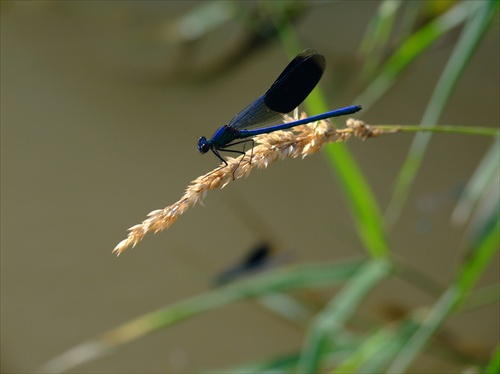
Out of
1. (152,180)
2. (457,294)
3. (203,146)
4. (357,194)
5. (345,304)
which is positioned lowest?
(457,294)

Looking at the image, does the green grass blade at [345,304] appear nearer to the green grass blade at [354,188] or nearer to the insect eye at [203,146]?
the green grass blade at [354,188]

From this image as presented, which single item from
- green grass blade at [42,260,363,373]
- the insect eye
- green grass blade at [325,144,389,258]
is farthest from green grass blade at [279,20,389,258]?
the insect eye

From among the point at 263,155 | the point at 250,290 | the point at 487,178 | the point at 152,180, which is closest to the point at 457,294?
the point at 487,178

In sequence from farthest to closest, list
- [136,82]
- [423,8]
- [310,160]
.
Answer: [310,160] → [136,82] → [423,8]

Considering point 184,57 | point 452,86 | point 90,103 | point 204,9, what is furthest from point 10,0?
point 452,86

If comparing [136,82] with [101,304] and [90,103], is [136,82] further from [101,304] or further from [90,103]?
[101,304]

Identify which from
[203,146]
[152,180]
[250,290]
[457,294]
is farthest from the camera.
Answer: [152,180]

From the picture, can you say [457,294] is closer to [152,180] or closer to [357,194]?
[357,194]
